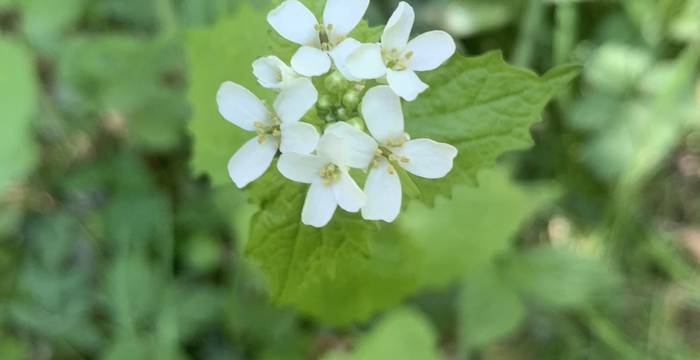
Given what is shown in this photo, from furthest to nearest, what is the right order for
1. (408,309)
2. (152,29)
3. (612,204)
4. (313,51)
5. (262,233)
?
(152,29), (612,204), (408,309), (262,233), (313,51)

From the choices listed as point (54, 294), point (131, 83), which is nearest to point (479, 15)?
point (131, 83)

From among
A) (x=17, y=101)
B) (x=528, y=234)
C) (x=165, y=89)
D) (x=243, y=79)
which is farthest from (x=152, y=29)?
(x=528, y=234)

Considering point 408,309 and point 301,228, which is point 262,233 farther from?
point 408,309

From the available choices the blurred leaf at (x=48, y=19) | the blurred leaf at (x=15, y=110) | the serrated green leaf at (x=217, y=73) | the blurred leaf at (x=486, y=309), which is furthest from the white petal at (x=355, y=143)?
the blurred leaf at (x=48, y=19)

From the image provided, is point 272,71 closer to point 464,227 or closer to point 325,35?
point 325,35

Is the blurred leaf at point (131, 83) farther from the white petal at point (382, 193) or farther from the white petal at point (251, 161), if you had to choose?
the white petal at point (382, 193)

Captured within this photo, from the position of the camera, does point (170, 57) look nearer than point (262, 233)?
No
